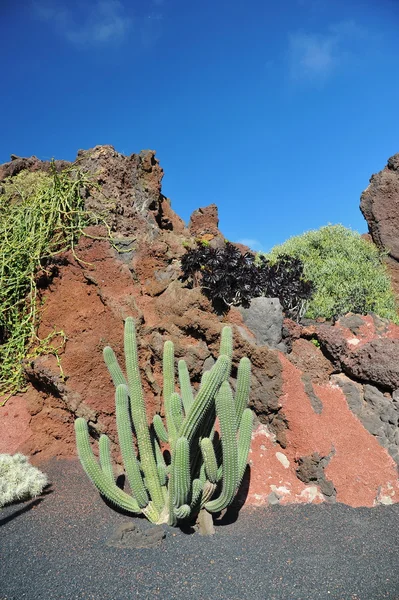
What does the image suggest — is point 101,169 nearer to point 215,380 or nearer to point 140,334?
point 140,334

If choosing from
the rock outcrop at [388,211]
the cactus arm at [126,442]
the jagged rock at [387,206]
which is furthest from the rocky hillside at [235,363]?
the jagged rock at [387,206]

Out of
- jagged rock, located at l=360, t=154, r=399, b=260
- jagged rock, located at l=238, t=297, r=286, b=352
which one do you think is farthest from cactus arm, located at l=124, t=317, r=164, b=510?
jagged rock, located at l=360, t=154, r=399, b=260

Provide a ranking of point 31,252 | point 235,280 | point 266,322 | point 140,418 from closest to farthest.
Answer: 1. point 140,418
2. point 266,322
3. point 235,280
4. point 31,252

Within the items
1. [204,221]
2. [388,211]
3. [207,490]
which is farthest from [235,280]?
[204,221]

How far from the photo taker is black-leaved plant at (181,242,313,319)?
18.9 feet

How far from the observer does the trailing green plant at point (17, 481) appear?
4301 mm

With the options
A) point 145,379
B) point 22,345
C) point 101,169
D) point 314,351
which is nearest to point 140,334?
point 145,379

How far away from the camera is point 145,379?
528cm

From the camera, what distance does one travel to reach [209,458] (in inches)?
149

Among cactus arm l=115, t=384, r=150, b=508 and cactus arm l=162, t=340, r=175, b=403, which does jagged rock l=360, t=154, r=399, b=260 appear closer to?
cactus arm l=162, t=340, r=175, b=403

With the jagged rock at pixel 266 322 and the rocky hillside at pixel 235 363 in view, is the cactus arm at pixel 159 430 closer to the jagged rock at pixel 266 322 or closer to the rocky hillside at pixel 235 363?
the rocky hillside at pixel 235 363

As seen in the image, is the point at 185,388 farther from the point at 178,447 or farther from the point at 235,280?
the point at 235,280

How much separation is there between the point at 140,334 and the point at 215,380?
184 centimetres

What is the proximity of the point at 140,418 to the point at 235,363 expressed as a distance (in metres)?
1.51
